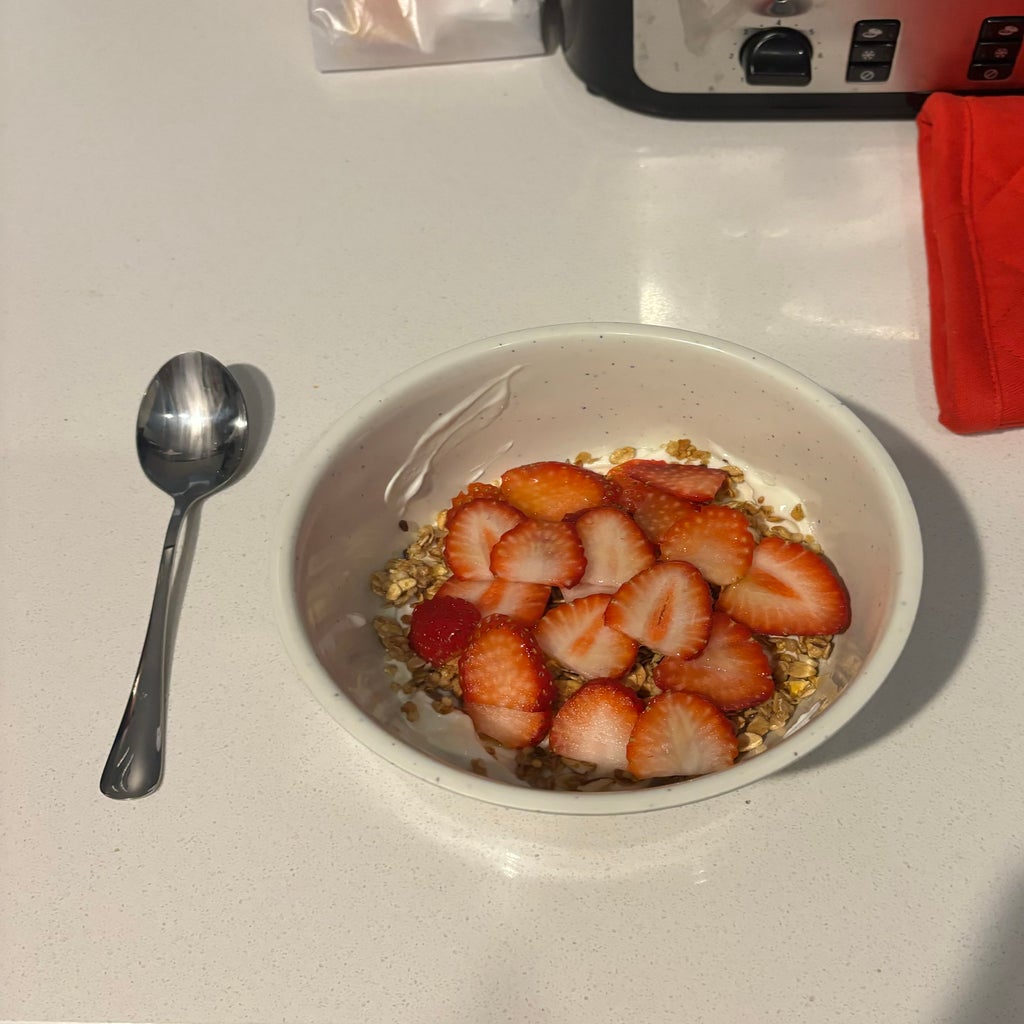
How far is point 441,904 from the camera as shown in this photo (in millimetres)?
537

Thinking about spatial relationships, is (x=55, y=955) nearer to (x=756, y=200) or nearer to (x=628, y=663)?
(x=628, y=663)

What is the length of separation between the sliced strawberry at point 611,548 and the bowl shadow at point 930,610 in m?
0.14

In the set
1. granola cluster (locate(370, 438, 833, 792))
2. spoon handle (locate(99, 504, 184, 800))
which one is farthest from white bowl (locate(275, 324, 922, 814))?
spoon handle (locate(99, 504, 184, 800))

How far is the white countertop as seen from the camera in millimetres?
520

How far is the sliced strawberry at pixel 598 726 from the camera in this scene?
0.55m

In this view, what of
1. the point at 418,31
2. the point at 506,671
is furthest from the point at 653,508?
the point at 418,31

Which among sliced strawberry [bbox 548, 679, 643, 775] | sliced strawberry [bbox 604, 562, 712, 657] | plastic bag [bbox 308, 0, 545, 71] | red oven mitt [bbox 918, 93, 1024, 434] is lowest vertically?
sliced strawberry [bbox 548, 679, 643, 775]

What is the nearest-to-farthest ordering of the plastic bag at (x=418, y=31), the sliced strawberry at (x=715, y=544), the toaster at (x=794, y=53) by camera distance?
the sliced strawberry at (x=715, y=544)
the toaster at (x=794, y=53)
the plastic bag at (x=418, y=31)

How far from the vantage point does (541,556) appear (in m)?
0.61

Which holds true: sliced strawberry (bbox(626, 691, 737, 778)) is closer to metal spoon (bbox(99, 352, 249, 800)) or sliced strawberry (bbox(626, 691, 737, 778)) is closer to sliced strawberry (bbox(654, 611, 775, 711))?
sliced strawberry (bbox(654, 611, 775, 711))

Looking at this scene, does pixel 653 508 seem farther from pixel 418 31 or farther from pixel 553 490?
pixel 418 31

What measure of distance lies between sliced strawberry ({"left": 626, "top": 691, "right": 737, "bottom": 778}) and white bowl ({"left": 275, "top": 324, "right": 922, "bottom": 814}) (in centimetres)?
4

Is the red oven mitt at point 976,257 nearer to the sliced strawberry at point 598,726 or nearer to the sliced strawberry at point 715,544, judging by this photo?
the sliced strawberry at point 715,544

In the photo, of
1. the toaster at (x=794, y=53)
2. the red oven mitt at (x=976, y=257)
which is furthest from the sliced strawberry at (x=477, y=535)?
the toaster at (x=794, y=53)
